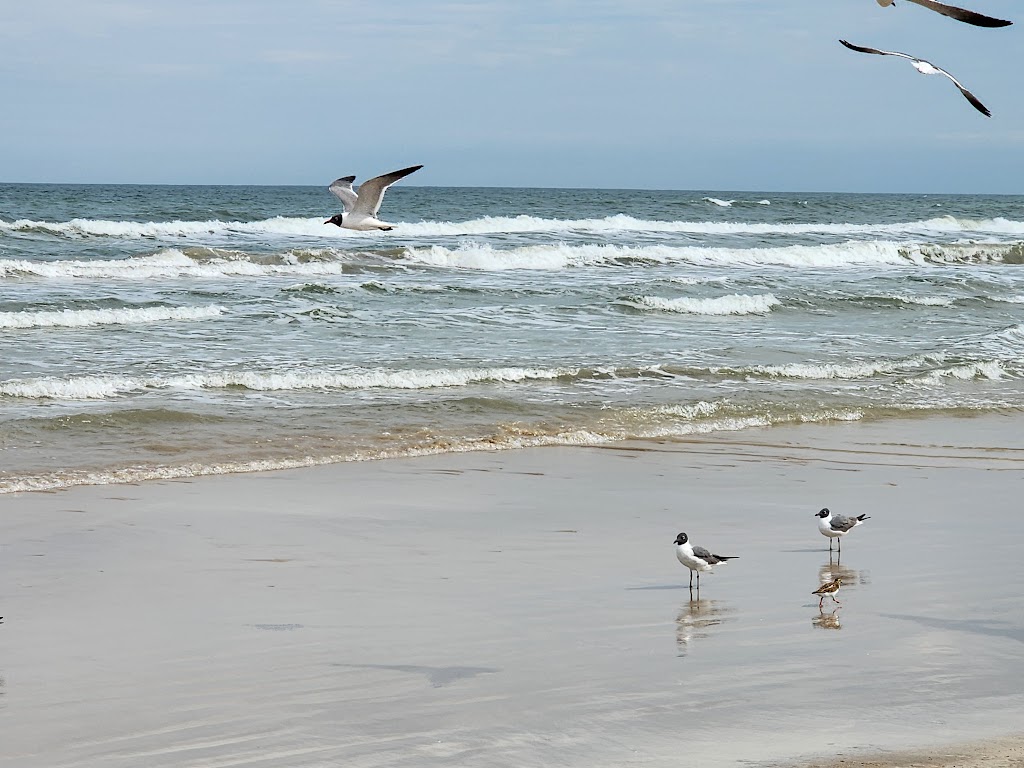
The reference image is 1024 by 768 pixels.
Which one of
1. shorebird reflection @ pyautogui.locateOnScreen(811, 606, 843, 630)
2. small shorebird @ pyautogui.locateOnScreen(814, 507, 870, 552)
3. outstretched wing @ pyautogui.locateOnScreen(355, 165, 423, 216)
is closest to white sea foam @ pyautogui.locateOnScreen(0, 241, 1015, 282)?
outstretched wing @ pyautogui.locateOnScreen(355, 165, 423, 216)

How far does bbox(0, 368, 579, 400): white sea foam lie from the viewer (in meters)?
11.0

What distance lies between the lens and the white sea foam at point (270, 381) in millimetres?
11047

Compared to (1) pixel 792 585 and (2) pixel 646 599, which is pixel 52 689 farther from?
(1) pixel 792 585

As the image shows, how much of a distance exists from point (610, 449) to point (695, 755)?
19.7ft

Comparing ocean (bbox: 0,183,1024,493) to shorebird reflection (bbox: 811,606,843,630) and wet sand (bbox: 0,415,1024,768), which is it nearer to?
wet sand (bbox: 0,415,1024,768)

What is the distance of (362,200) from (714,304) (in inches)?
411

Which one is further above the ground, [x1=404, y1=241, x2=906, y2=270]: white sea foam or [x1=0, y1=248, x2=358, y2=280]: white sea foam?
[x1=404, y1=241, x2=906, y2=270]: white sea foam

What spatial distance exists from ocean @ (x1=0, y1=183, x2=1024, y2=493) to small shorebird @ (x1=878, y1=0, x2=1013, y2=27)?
532cm

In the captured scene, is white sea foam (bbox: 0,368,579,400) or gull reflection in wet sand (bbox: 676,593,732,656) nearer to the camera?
gull reflection in wet sand (bbox: 676,593,732,656)

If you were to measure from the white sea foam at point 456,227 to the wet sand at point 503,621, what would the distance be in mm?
18547

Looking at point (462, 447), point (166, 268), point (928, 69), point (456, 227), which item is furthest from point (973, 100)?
point (456, 227)

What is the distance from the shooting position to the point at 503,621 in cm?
511

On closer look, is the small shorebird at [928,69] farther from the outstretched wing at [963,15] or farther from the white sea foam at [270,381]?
the white sea foam at [270,381]

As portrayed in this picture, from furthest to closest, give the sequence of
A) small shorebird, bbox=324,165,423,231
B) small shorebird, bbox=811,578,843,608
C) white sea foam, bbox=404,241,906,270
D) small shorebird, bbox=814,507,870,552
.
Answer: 1. white sea foam, bbox=404,241,906,270
2. small shorebird, bbox=324,165,423,231
3. small shorebird, bbox=814,507,870,552
4. small shorebird, bbox=811,578,843,608
